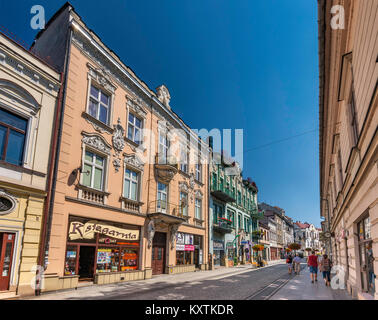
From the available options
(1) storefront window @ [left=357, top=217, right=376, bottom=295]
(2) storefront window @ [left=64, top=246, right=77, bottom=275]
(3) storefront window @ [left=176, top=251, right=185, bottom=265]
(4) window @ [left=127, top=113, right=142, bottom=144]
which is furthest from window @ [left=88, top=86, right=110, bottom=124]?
(1) storefront window @ [left=357, top=217, right=376, bottom=295]

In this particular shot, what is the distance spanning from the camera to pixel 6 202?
10188 mm

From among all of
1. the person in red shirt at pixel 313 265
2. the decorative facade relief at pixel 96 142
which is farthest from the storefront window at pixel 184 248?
the decorative facade relief at pixel 96 142

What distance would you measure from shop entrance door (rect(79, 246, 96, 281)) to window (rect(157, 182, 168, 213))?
610cm

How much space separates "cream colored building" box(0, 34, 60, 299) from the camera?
33.2 feet

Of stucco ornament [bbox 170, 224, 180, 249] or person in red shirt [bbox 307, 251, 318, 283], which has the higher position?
stucco ornament [bbox 170, 224, 180, 249]

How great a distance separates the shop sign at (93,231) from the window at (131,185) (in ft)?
6.83

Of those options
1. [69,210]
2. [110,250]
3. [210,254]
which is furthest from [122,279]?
[210,254]

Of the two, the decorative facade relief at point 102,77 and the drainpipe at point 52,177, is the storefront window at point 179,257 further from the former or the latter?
the decorative facade relief at point 102,77

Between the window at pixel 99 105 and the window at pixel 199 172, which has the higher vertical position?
the window at pixel 99 105

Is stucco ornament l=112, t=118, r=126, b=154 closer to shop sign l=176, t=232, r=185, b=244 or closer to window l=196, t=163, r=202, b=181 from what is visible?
shop sign l=176, t=232, r=185, b=244

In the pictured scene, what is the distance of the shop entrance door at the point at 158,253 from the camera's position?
18969 millimetres

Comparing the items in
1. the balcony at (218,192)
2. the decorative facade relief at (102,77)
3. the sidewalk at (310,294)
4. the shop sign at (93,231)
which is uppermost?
the decorative facade relief at (102,77)

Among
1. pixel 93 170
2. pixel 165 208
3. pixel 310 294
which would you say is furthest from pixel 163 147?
pixel 310 294

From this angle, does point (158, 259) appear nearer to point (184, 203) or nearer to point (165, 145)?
point (184, 203)
